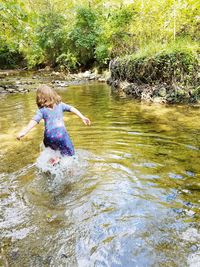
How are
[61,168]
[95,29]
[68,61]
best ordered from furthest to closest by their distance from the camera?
1. [68,61]
2. [95,29]
3. [61,168]

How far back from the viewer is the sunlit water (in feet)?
9.86

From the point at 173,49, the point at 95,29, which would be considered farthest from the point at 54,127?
the point at 95,29

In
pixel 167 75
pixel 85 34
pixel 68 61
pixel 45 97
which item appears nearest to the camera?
pixel 45 97

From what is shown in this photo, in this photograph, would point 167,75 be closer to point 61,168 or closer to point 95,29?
point 61,168

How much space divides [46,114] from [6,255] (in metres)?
2.42

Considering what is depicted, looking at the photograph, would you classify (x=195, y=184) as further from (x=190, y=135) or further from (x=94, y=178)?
(x=190, y=135)

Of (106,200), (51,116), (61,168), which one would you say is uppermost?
(51,116)

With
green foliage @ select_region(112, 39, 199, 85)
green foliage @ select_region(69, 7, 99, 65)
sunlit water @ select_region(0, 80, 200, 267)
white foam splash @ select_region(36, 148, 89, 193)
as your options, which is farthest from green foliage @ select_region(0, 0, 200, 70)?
sunlit water @ select_region(0, 80, 200, 267)

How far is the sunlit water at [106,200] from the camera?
3004 mm

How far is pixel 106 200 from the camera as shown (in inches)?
162

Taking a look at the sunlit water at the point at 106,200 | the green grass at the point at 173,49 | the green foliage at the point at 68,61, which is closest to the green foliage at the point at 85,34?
the green foliage at the point at 68,61

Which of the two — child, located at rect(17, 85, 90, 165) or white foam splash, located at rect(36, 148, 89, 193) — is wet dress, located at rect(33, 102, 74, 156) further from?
white foam splash, located at rect(36, 148, 89, 193)

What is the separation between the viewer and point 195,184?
4.45m

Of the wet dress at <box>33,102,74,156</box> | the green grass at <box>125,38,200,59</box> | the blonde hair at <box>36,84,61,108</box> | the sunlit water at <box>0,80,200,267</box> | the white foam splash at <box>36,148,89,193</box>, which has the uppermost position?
the green grass at <box>125,38,200,59</box>
